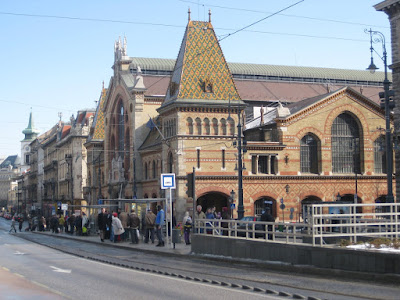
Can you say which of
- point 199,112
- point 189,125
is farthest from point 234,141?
point 189,125

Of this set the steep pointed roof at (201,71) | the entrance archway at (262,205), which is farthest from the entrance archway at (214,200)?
the steep pointed roof at (201,71)

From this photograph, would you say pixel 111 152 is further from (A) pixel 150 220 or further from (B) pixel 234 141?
(A) pixel 150 220

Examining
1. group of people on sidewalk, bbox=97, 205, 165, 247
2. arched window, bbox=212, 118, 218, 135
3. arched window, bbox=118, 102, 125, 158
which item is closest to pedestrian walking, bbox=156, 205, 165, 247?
group of people on sidewalk, bbox=97, 205, 165, 247

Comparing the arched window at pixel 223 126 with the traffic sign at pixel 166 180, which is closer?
the traffic sign at pixel 166 180

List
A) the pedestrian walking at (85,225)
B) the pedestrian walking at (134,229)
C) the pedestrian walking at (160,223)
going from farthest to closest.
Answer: the pedestrian walking at (85,225) → the pedestrian walking at (134,229) → the pedestrian walking at (160,223)

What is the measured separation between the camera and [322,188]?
52.7 metres

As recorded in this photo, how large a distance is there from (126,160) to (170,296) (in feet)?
167

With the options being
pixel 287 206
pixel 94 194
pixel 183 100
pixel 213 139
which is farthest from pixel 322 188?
pixel 94 194

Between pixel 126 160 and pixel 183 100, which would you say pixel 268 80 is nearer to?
pixel 126 160

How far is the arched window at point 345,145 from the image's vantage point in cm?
5384

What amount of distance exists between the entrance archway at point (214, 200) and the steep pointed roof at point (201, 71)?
292 inches

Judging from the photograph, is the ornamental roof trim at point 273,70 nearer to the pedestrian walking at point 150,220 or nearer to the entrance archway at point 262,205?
the entrance archway at point 262,205

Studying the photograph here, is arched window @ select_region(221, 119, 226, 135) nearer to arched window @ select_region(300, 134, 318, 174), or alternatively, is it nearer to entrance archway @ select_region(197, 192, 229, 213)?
entrance archway @ select_region(197, 192, 229, 213)

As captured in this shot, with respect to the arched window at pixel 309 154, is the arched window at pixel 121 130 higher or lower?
higher
